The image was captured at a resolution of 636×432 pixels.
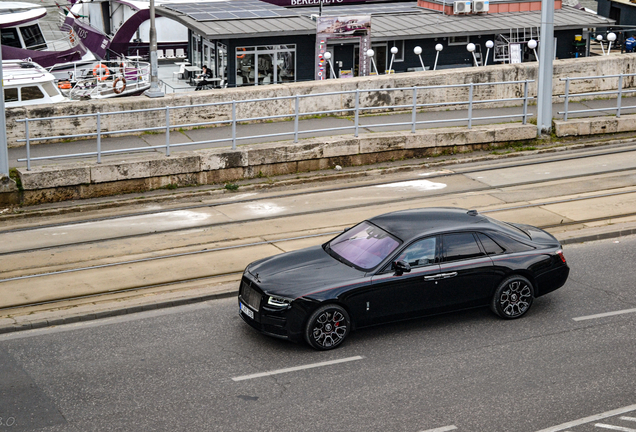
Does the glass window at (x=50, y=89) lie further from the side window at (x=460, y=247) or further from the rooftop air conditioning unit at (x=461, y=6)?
the rooftop air conditioning unit at (x=461, y=6)

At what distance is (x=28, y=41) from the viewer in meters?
35.7

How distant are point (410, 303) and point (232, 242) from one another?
4.44 meters

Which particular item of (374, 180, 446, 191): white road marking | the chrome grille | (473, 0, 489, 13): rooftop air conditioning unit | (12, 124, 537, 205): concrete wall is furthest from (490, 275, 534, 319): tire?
(473, 0, 489, 13): rooftop air conditioning unit

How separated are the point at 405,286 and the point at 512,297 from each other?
1588 mm

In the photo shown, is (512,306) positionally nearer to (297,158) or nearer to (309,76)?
(297,158)

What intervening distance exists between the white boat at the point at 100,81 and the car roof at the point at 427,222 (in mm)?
20534

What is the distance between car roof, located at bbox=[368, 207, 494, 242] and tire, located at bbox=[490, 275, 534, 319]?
2.62 ft

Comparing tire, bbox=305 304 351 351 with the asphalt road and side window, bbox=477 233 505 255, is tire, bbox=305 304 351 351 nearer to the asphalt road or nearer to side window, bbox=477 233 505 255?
the asphalt road

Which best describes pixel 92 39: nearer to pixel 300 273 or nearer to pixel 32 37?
pixel 32 37

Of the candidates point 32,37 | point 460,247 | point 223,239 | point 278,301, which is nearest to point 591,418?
point 460,247

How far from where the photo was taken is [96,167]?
16656 millimetres

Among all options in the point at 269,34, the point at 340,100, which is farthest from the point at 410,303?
the point at 269,34

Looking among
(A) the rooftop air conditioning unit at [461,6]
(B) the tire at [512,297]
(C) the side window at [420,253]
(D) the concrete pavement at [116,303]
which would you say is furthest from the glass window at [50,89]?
(A) the rooftop air conditioning unit at [461,6]

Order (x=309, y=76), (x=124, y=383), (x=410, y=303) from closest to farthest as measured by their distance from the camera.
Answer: (x=124, y=383)
(x=410, y=303)
(x=309, y=76)
